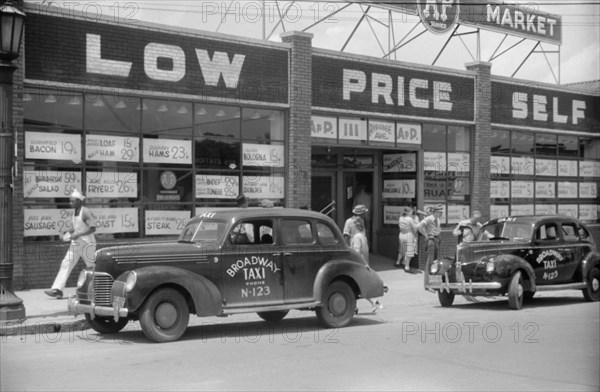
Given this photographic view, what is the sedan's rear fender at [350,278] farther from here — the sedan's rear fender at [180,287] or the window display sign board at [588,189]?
the window display sign board at [588,189]

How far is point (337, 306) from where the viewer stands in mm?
11805

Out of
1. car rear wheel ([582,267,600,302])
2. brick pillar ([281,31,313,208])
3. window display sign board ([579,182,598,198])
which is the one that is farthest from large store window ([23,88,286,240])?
window display sign board ([579,182,598,198])

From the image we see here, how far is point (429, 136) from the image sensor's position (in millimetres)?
22188

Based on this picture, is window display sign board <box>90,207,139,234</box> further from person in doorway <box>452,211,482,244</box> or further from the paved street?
person in doorway <box>452,211,482,244</box>

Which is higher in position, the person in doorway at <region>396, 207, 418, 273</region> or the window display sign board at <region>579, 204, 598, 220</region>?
the window display sign board at <region>579, 204, 598, 220</region>

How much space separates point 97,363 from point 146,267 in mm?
1747

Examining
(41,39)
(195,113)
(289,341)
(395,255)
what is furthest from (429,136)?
(289,341)

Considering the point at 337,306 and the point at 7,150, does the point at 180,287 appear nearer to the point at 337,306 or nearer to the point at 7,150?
the point at 337,306

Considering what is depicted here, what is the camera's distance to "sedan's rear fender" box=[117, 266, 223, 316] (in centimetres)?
991

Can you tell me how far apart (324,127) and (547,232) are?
6416 mm

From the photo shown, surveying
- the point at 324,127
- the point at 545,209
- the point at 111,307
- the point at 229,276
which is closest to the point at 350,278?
the point at 229,276

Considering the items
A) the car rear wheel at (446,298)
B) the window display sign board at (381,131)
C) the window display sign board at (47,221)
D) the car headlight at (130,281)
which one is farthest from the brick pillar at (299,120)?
the car headlight at (130,281)

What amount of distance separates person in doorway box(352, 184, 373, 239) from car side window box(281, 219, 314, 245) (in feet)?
35.1

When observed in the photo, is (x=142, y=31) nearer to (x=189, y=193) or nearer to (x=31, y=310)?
(x=189, y=193)
